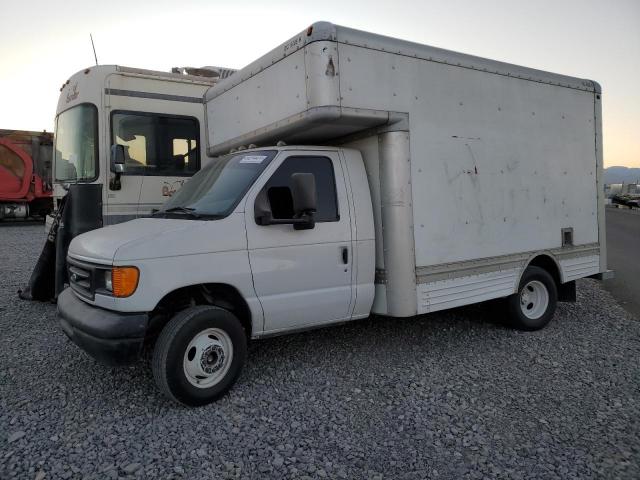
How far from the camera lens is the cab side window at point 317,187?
4242mm

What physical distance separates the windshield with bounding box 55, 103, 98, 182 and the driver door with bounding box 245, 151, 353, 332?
412 cm

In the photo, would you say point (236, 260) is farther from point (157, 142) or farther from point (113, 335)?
point (157, 142)

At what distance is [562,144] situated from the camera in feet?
19.9

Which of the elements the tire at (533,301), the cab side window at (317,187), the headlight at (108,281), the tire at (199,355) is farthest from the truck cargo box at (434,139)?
the headlight at (108,281)

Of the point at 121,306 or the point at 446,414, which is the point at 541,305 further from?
the point at 121,306

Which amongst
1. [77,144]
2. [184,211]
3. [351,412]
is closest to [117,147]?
[77,144]

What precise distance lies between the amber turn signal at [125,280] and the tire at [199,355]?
1.41 feet

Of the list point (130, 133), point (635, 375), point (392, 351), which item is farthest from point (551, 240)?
point (130, 133)

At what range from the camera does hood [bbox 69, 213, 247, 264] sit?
3645 millimetres

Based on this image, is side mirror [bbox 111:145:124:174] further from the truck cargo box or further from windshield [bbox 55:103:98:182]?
the truck cargo box

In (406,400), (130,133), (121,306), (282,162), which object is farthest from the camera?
(130,133)

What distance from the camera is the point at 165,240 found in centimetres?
373

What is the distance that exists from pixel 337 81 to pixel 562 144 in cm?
340

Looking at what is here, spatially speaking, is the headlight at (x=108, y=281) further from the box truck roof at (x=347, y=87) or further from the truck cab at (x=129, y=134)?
the truck cab at (x=129, y=134)
